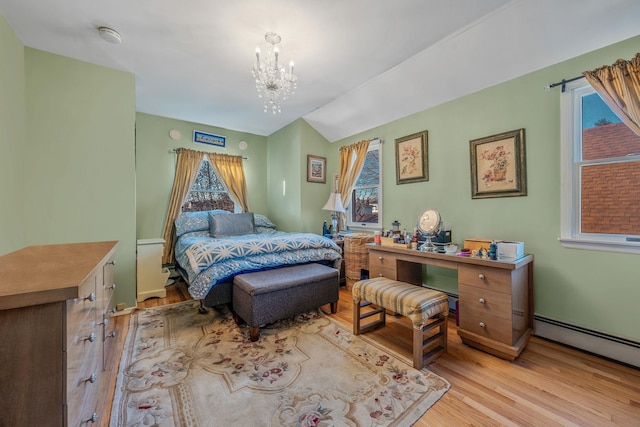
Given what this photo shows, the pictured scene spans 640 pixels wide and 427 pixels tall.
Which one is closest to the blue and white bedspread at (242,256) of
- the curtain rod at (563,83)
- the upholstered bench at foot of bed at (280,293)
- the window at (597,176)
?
the upholstered bench at foot of bed at (280,293)

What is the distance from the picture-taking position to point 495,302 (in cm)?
191

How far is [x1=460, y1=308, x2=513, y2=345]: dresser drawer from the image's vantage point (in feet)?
6.11

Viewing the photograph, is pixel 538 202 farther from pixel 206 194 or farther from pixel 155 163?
pixel 155 163

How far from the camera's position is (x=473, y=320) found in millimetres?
2033

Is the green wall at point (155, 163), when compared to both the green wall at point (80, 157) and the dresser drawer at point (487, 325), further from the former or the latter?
the dresser drawer at point (487, 325)

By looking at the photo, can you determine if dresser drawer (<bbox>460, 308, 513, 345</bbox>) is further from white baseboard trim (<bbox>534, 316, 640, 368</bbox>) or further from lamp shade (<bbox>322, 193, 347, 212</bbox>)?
lamp shade (<bbox>322, 193, 347, 212</bbox>)

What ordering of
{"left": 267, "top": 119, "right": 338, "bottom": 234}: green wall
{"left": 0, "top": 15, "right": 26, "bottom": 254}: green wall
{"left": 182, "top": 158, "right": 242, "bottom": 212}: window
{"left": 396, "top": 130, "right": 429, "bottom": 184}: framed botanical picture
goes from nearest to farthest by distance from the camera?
{"left": 0, "top": 15, "right": 26, "bottom": 254}: green wall < {"left": 396, "top": 130, "right": 429, "bottom": 184}: framed botanical picture < {"left": 267, "top": 119, "right": 338, "bottom": 234}: green wall < {"left": 182, "top": 158, "right": 242, "bottom": 212}: window

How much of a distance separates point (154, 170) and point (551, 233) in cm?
505

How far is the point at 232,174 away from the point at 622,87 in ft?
15.4

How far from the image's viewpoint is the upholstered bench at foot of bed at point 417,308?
1791mm

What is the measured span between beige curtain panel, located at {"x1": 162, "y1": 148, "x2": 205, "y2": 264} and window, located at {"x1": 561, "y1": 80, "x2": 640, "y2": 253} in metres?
4.70

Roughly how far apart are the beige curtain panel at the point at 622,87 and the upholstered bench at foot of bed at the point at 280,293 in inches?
101

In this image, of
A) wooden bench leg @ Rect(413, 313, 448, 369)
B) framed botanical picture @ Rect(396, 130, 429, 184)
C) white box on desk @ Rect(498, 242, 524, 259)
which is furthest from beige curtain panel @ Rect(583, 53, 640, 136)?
wooden bench leg @ Rect(413, 313, 448, 369)

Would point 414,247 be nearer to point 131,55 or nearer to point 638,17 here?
point 638,17
